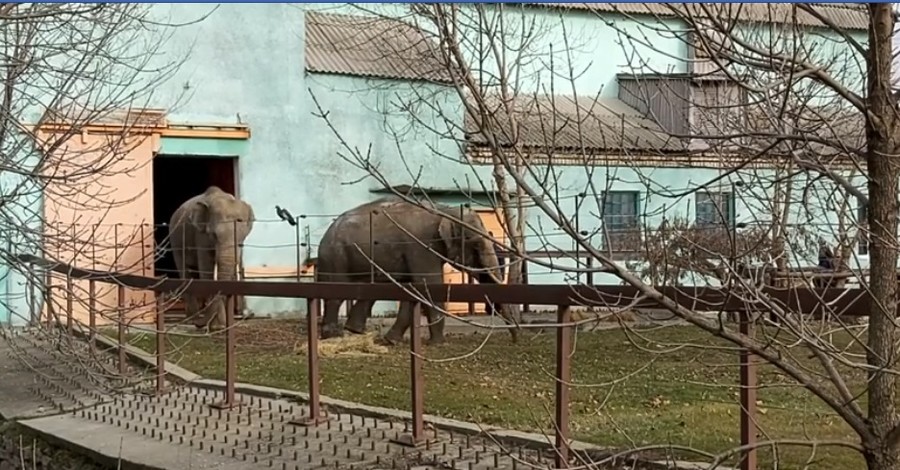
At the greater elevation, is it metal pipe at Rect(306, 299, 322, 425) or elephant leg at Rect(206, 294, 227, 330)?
metal pipe at Rect(306, 299, 322, 425)

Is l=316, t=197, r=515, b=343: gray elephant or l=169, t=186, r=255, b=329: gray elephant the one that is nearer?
l=316, t=197, r=515, b=343: gray elephant

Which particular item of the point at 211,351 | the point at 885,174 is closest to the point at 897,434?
the point at 885,174

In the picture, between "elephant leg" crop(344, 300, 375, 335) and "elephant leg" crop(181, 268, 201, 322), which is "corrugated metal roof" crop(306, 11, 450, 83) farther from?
"elephant leg" crop(344, 300, 375, 335)

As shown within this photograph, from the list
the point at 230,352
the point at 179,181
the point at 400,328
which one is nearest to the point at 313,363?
the point at 230,352

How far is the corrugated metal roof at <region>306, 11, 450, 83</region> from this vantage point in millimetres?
21922

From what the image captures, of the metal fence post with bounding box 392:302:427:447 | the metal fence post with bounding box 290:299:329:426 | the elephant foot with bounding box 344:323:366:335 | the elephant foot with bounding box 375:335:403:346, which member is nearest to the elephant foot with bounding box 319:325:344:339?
the elephant foot with bounding box 344:323:366:335

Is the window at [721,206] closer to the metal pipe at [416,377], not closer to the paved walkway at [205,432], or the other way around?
the paved walkway at [205,432]

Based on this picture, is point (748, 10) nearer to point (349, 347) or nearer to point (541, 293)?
point (541, 293)

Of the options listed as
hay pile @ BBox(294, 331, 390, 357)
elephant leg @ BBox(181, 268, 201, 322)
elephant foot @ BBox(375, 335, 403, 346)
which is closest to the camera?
hay pile @ BBox(294, 331, 390, 357)

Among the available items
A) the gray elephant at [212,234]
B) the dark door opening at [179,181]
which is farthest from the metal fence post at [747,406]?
the dark door opening at [179,181]

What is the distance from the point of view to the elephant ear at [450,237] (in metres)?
14.0

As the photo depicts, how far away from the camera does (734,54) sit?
11.5ft

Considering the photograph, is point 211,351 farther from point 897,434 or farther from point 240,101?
point 897,434

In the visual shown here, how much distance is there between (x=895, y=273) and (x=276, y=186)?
60.3ft
